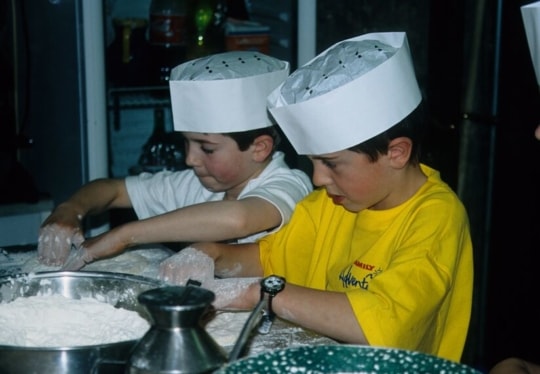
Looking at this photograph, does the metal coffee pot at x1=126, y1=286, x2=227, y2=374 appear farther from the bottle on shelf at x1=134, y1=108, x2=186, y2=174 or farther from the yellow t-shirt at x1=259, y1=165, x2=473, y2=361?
the bottle on shelf at x1=134, y1=108, x2=186, y2=174

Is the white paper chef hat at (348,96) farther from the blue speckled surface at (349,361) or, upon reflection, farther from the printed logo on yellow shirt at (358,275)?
the blue speckled surface at (349,361)

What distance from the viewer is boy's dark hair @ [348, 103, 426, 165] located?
161 cm

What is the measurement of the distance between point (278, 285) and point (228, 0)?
6.44 feet

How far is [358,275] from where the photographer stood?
5.36 feet

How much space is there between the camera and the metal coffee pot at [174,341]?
0.99 m

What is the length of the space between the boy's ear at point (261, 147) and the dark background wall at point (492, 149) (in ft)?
3.49

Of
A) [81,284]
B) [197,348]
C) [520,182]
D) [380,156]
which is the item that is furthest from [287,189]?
[520,182]

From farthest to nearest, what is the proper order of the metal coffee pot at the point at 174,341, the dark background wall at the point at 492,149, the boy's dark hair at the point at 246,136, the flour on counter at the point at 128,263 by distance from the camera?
the dark background wall at the point at 492,149, the boy's dark hair at the point at 246,136, the flour on counter at the point at 128,263, the metal coffee pot at the point at 174,341

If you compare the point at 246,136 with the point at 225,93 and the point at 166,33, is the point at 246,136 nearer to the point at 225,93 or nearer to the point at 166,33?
the point at 225,93

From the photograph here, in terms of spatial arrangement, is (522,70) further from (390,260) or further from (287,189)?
(390,260)

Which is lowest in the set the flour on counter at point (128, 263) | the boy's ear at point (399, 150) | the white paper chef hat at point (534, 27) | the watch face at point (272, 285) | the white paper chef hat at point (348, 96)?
the flour on counter at point (128, 263)

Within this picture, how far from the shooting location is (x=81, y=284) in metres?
1.51

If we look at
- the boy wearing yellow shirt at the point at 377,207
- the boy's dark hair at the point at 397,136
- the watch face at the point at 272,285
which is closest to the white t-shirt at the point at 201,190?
the boy wearing yellow shirt at the point at 377,207

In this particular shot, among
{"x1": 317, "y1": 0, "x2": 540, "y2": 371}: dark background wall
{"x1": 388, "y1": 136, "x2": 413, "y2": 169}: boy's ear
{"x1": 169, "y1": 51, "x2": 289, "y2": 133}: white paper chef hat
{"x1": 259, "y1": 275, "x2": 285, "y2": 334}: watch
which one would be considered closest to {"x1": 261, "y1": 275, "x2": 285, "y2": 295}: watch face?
{"x1": 259, "y1": 275, "x2": 285, "y2": 334}: watch
